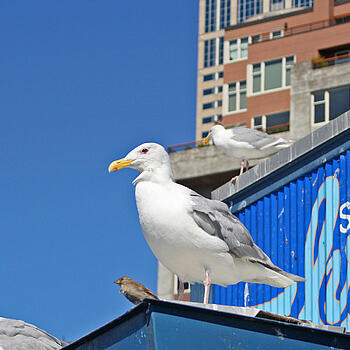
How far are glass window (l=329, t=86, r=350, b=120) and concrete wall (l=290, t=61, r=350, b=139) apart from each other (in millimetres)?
444

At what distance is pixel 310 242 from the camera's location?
57.5ft

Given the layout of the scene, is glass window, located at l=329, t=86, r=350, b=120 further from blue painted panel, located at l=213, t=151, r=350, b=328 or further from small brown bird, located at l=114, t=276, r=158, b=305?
small brown bird, located at l=114, t=276, r=158, b=305

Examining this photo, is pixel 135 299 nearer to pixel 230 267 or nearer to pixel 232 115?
pixel 230 267

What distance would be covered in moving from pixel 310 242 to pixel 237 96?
46.5m

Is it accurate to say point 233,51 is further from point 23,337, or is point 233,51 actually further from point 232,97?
point 23,337

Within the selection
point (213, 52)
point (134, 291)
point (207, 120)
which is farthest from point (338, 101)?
point (213, 52)

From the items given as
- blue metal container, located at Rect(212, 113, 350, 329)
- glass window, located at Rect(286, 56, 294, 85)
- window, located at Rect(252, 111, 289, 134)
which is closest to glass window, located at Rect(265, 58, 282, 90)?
glass window, located at Rect(286, 56, 294, 85)

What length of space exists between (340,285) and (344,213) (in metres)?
1.34

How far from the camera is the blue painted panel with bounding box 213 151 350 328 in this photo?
16.8 m

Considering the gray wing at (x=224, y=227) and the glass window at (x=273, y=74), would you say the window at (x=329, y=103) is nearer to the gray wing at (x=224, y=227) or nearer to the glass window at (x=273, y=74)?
the glass window at (x=273, y=74)

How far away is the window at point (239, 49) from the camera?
217ft

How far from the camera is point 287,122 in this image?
2179 inches

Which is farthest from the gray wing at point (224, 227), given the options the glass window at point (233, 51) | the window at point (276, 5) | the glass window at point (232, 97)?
the window at point (276, 5)

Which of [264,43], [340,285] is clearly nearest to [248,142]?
[340,285]
